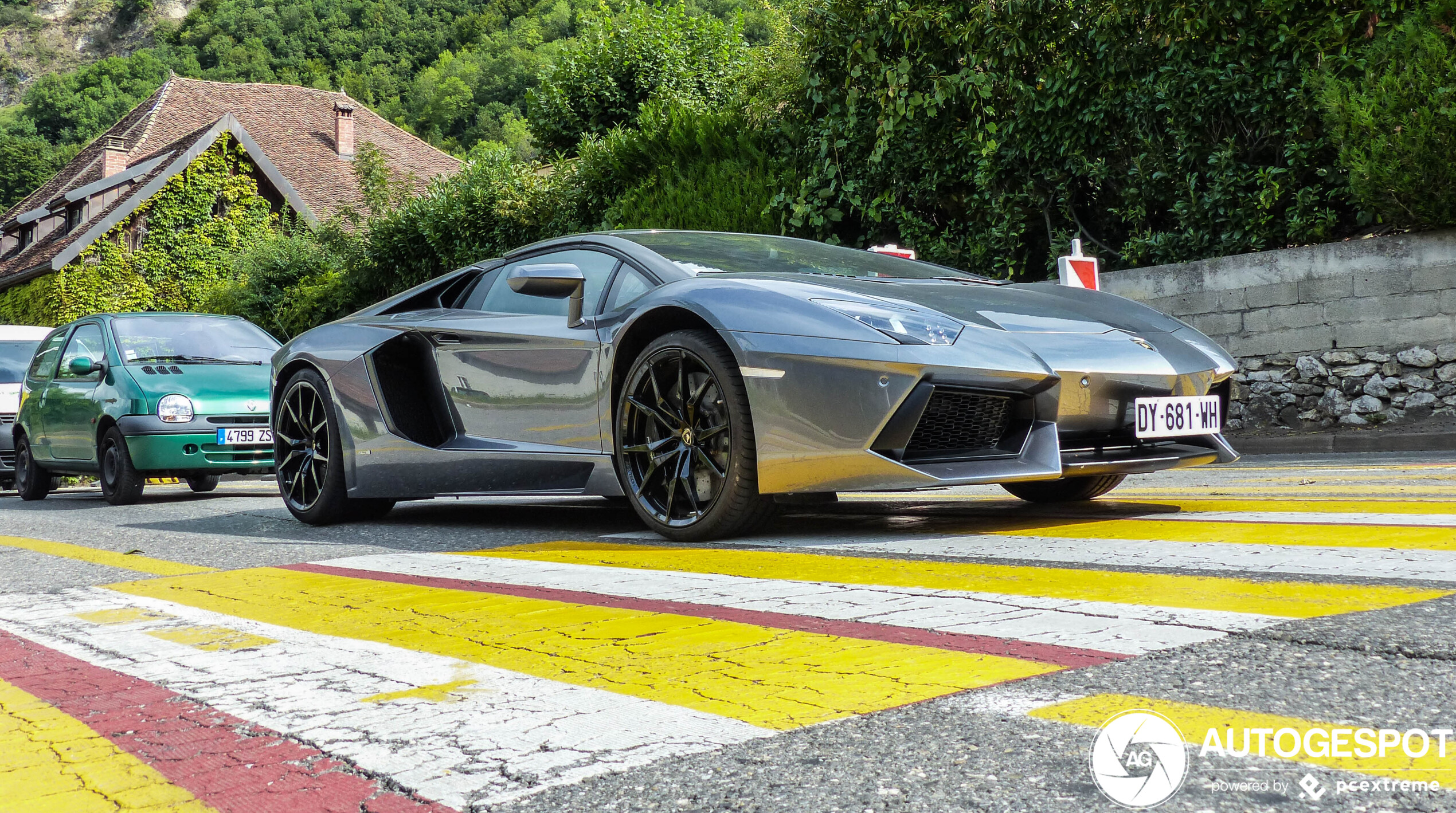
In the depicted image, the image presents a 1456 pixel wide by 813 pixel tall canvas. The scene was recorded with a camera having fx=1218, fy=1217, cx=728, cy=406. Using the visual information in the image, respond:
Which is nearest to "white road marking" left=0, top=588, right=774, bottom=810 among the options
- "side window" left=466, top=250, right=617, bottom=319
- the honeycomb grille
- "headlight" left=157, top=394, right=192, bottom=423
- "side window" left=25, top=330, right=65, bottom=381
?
the honeycomb grille

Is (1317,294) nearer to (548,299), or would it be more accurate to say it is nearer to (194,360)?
(548,299)

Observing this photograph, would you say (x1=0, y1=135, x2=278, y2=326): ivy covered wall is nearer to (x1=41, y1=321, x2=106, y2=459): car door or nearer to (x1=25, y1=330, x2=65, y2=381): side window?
(x1=25, y1=330, x2=65, y2=381): side window

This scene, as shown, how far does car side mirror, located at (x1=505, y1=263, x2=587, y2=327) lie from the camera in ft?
14.7

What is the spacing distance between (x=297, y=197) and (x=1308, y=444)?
2995cm

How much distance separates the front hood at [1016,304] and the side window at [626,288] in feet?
1.57

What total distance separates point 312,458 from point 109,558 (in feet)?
4.03

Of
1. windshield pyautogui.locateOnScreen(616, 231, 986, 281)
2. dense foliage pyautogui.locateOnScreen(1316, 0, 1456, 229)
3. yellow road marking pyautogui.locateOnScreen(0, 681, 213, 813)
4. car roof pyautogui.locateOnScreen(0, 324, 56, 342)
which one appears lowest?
yellow road marking pyautogui.locateOnScreen(0, 681, 213, 813)

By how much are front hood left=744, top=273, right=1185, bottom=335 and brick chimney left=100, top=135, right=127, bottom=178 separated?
35.5 m

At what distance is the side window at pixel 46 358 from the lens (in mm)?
10461

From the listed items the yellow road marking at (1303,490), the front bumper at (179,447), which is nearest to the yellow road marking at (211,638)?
the yellow road marking at (1303,490)

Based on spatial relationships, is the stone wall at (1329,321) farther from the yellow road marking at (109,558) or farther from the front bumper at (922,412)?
the yellow road marking at (109,558)

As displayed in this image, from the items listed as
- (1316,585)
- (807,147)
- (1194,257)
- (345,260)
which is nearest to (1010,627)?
(1316,585)

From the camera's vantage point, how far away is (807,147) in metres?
12.0

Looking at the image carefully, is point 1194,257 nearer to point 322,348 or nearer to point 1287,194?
point 1287,194
